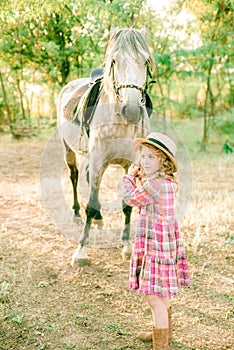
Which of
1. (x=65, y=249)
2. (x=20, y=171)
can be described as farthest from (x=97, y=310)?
(x=20, y=171)

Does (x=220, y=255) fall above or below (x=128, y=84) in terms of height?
below

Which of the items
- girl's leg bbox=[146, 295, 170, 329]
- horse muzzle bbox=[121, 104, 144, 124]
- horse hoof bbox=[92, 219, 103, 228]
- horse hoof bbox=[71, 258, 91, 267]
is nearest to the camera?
girl's leg bbox=[146, 295, 170, 329]

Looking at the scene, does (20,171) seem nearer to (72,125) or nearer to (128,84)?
(72,125)

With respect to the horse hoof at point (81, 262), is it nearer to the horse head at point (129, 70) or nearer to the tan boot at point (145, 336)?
the tan boot at point (145, 336)

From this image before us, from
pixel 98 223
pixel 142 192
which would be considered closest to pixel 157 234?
pixel 142 192

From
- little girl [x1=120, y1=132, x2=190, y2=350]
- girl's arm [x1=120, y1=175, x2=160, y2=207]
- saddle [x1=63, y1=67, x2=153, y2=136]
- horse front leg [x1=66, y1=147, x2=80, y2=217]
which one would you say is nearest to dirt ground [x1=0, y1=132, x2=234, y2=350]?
horse front leg [x1=66, y1=147, x2=80, y2=217]

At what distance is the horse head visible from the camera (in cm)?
334

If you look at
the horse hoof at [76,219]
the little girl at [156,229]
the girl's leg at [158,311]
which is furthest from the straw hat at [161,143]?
the horse hoof at [76,219]

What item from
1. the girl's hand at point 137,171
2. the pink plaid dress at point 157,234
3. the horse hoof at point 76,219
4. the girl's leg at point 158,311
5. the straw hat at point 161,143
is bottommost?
the horse hoof at point 76,219

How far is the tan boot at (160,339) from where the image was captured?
8.62 feet

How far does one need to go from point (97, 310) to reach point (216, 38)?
11.1 metres

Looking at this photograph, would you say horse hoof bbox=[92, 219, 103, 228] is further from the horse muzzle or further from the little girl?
the little girl

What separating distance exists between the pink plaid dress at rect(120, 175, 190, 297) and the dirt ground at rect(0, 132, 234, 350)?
59 cm

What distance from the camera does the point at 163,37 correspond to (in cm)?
1277
